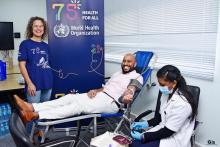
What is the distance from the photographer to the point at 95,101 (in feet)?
8.72

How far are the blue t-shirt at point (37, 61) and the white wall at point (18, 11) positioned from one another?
241 cm

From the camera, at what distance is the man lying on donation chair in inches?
92.0

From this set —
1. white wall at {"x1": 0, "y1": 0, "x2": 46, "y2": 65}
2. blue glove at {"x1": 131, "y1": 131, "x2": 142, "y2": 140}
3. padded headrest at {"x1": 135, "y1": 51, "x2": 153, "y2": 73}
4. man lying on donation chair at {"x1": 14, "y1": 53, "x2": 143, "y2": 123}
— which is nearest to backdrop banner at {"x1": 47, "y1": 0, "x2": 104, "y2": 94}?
man lying on donation chair at {"x1": 14, "y1": 53, "x2": 143, "y2": 123}

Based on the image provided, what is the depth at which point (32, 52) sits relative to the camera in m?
2.64

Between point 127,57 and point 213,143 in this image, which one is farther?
point 127,57

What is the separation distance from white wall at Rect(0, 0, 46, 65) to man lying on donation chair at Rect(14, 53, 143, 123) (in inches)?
110

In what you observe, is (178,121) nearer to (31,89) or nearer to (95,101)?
(95,101)

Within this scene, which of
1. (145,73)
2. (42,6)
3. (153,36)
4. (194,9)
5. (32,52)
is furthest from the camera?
(42,6)

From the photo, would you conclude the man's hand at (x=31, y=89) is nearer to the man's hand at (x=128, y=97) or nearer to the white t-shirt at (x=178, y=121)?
the man's hand at (x=128, y=97)

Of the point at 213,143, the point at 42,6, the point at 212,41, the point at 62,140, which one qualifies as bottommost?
the point at 213,143

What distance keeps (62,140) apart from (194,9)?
1.84 meters

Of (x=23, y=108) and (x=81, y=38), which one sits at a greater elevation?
(x=81, y=38)

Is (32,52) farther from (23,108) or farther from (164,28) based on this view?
(164,28)

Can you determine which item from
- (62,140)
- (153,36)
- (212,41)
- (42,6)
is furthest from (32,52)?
(42,6)
